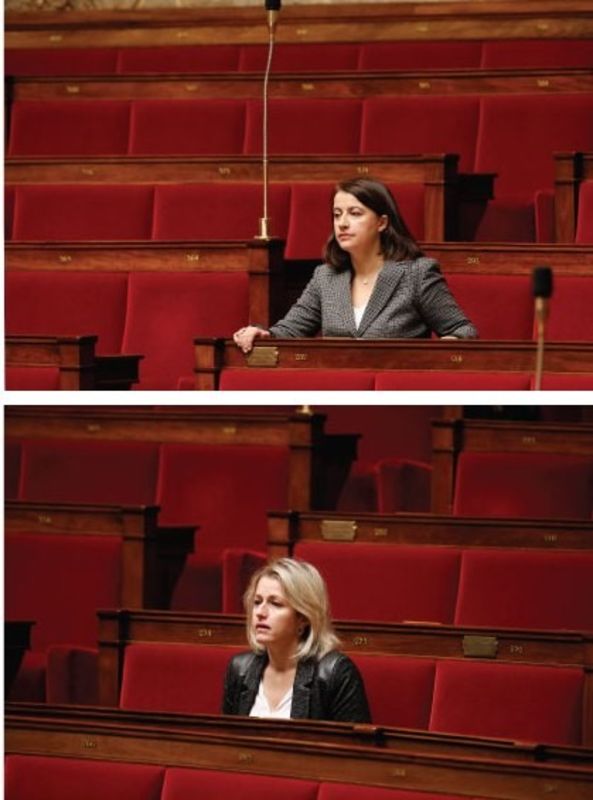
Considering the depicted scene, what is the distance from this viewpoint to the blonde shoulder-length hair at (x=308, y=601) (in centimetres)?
64

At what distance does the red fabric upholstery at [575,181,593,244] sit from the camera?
818 millimetres

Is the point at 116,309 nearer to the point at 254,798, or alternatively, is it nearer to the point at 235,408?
the point at 235,408

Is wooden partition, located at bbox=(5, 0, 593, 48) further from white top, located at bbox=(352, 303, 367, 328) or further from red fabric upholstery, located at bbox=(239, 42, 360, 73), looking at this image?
white top, located at bbox=(352, 303, 367, 328)

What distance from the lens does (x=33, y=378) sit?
2.39ft

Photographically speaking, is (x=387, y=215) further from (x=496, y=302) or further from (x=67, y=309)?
(x=67, y=309)

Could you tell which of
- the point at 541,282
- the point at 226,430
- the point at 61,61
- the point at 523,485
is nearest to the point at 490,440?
the point at 523,485

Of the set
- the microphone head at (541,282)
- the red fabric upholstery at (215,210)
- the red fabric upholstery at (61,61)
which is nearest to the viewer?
the microphone head at (541,282)

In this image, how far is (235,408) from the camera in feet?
2.69

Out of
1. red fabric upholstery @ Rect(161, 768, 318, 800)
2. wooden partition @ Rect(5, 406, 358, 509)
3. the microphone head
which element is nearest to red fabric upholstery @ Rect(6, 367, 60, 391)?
wooden partition @ Rect(5, 406, 358, 509)

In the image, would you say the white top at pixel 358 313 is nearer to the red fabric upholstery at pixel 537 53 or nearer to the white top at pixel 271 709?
the white top at pixel 271 709

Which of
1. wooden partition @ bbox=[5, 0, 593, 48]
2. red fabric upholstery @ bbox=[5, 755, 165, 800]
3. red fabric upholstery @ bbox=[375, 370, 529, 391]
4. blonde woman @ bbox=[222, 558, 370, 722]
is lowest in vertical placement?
red fabric upholstery @ bbox=[5, 755, 165, 800]

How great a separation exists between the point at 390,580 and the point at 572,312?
14 cm

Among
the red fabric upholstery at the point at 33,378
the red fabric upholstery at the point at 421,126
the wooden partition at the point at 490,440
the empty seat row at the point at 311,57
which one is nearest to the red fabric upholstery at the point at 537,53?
the empty seat row at the point at 311,57

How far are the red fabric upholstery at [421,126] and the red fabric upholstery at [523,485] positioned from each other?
22cm
